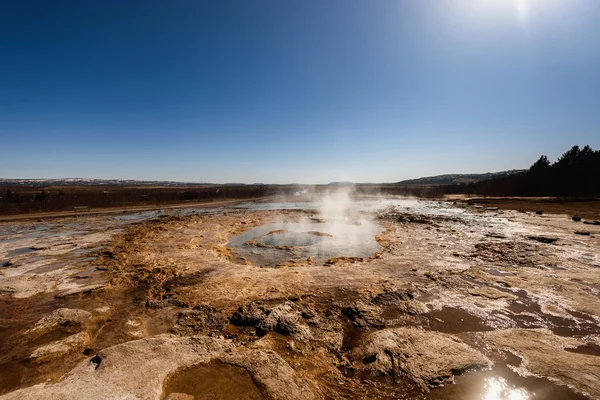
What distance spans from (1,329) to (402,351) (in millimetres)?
8994

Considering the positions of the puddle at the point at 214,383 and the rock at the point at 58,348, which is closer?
the puddle at the point at 214,383

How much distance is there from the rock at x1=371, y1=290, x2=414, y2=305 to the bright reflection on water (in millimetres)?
2923

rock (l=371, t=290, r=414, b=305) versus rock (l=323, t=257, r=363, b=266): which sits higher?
rock (l=371, t=290, r=414, b=305)

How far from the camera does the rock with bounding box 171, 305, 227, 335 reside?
5.39 m

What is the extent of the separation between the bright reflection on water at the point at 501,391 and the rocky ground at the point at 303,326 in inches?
0.8

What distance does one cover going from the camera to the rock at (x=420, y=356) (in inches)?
161

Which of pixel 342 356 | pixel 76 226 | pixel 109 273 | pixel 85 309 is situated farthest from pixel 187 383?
pixel 76 226

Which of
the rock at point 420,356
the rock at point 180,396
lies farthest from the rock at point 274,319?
the rock at point 180,396

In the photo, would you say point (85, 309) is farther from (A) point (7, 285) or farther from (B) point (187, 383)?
(B) point (187, 383)

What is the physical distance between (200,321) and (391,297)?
526 cm

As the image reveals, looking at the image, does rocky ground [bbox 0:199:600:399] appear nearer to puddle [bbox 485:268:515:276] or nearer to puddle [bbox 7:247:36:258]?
puddle [bbox 485:268:515:276]

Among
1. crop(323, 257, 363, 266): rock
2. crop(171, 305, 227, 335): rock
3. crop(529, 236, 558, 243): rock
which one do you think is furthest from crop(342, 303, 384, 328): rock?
crop(529, 236, 558, 243): rock

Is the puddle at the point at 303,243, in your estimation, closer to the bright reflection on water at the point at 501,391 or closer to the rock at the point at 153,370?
the rock at the point at 153,370

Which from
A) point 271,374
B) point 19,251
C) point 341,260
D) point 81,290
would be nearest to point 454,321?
point 271,374
